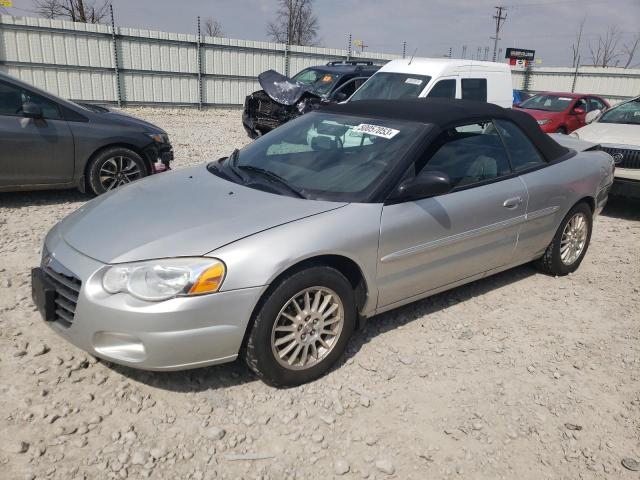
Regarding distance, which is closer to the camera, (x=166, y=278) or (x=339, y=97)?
(x=166, y=278)

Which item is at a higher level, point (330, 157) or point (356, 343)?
point (330, 157)

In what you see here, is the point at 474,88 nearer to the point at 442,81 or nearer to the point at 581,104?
the point at 442,81

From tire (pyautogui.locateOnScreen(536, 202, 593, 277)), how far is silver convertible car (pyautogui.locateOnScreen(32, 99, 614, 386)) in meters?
0.17

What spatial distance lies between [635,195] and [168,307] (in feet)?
21.0

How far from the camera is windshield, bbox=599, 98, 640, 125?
7.86 meters

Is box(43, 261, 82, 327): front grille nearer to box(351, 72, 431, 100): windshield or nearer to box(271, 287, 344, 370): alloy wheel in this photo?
box(271, 287, 344, 370): alloy wheel

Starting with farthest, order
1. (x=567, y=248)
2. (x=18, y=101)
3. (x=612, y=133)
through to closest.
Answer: (x=612, y=133)
(x=18, y=101)
(x=567, y=248)

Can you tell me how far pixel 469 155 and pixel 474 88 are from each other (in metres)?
Result: 5.37

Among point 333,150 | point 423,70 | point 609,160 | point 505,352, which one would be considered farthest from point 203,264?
point 423,70

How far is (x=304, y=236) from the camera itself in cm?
279

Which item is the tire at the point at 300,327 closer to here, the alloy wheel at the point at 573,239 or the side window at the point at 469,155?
the side window at the point at 469,155

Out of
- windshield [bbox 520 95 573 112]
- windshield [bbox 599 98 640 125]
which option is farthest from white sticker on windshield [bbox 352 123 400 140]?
windshield [bbox 520 95 573 112]

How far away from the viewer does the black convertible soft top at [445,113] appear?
11.9 feet

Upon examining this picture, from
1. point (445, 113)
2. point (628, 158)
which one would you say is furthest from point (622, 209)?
point (445, 113)
